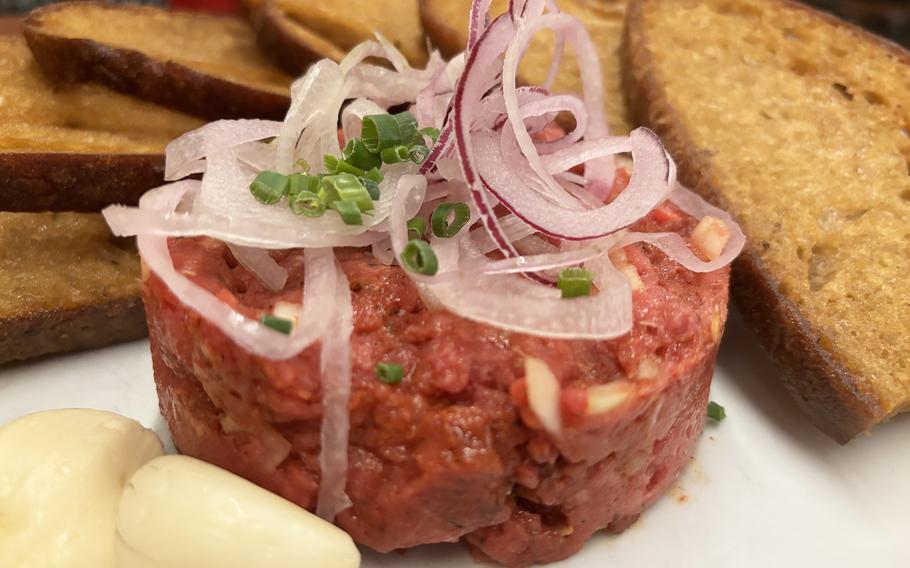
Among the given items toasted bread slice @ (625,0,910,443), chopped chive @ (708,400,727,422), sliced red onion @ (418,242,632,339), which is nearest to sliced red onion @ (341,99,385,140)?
sliced red onion @ (418,242,632,339)

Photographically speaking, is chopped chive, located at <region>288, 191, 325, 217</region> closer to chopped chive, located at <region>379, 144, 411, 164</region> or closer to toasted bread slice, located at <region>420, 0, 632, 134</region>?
chopped chive, located at <region>379, 144, 411, 164</region>

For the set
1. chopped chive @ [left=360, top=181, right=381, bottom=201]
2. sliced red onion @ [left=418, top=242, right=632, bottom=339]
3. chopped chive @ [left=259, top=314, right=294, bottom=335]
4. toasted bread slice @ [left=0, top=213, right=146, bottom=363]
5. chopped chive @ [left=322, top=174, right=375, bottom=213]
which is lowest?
toasted bread slice @ [left=0, top=213, right=146, bottom=363]

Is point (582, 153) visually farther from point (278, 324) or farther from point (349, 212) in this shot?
point (278, 324)

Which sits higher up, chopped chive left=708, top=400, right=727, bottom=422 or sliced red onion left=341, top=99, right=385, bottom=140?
sliced red onion left=341, top=99, right=385, bottom=140

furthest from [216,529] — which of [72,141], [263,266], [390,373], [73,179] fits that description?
[72,141]

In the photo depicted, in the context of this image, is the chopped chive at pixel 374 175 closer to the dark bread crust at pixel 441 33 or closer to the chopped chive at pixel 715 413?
the chopped chive at pixel 715 413

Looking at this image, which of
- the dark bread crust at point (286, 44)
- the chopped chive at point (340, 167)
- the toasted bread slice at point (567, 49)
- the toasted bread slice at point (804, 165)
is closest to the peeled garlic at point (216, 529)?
the chopped chive at point (340, 167)
